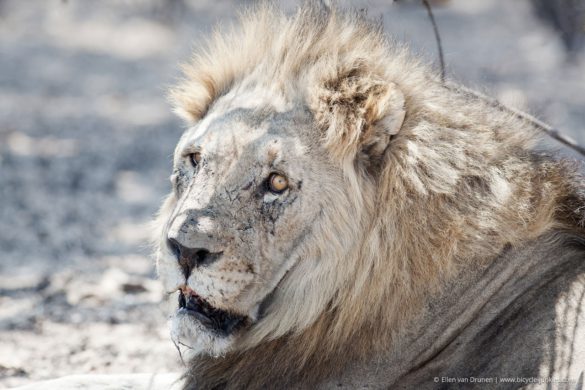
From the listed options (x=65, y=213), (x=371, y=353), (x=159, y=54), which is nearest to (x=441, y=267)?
(x=371, y=353)

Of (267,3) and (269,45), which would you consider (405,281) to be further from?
(267,3)

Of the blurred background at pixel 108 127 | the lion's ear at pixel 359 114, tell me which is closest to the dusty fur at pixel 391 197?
the lion's ear at pixel 359 114

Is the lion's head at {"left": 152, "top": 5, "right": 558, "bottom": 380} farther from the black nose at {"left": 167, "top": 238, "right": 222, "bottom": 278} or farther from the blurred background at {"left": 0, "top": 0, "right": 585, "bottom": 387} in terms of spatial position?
the blurred background at {"left": 0, "top": 0, "right": 585, "bottom": 387}

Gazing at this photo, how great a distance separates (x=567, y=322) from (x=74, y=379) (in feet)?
6.84

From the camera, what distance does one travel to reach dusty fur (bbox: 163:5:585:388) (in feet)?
11.4

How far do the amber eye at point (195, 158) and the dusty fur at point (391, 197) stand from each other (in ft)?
1.37

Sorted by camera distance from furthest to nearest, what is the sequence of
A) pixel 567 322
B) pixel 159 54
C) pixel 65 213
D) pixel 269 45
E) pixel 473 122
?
1. pixel 159 54
2. pixel 65 213
3. pixel 269 45
4. pixel 473 122
5. pixel 567 322

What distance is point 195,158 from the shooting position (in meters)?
3.67

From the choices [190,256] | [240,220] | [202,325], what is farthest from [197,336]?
[240,220]

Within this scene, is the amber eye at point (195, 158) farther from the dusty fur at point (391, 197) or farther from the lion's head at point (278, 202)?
the dusty fur at point (391, 197)

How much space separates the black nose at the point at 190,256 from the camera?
129 inches

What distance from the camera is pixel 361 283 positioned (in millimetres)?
3486

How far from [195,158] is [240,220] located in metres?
0.38

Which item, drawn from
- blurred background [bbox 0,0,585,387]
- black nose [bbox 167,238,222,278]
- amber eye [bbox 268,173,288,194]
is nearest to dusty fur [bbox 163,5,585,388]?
amber eye [bbox 268,173,288,194]
